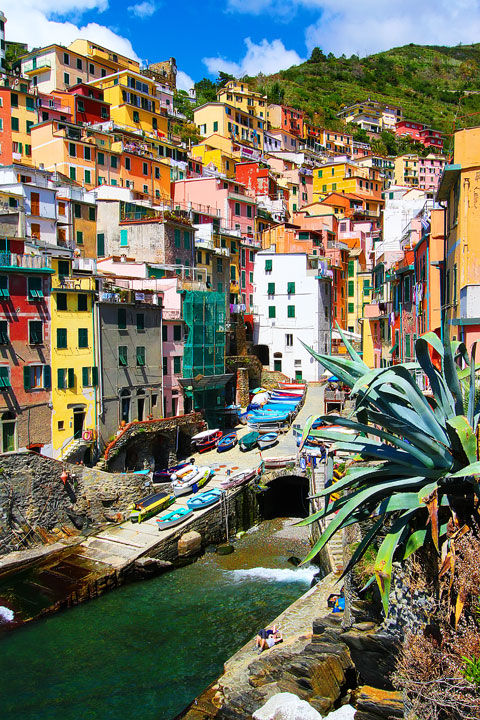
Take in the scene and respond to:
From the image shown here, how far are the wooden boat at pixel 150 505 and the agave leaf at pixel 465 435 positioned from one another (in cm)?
2467

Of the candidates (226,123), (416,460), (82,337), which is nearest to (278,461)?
(82,337)

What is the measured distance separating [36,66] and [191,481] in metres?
64.9

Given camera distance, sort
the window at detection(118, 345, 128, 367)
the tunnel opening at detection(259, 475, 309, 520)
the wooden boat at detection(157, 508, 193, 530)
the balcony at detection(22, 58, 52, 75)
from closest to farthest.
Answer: the wooden boat at detection(157, 508, 193, 530)
the tunnel opening at detection(259, 475, 309, 520)
the window at detection(118, 345, 128, 367)
the balcony at detection(22, 58, 52, 75)

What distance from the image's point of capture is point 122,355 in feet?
128

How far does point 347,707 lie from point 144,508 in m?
20.9

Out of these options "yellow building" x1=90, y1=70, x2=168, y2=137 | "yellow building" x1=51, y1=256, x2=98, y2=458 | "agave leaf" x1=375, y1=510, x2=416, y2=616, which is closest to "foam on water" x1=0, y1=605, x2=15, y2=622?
"yellow building" x1=51, y1=256, x2=98, y2=458

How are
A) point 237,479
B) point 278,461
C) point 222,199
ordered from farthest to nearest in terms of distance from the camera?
point 222,199 < point 278,461 < point 237,479

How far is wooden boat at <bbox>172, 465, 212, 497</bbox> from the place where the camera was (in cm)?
3589

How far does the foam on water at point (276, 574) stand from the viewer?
28828mm

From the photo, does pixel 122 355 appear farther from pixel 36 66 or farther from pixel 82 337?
pixel 36 66

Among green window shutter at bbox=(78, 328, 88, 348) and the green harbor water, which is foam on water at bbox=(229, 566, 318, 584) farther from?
green window shutter at bbox=(78, 328, 88, 348)

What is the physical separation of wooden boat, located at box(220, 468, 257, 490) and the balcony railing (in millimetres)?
15764

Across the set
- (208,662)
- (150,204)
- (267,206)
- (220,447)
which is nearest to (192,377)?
(220,447)

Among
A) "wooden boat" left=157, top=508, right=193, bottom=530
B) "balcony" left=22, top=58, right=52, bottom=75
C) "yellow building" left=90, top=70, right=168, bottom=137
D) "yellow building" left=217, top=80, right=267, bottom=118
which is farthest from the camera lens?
"yellow building" left=217, top=80, right=267, bottom=118
